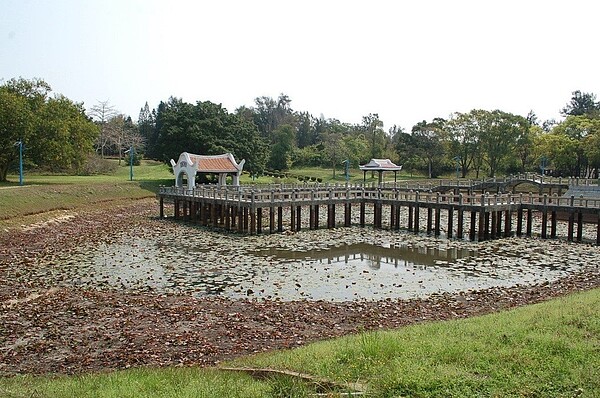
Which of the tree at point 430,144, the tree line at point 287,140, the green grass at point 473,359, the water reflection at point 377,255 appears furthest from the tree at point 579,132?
the green grass at point 473,359

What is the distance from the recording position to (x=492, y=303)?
16703 mm

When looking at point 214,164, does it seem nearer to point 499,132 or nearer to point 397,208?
point 397,208

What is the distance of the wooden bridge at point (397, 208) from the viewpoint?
3228 cm

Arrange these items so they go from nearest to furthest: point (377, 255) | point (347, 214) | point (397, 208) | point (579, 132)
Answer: point (377, 255), point (397, 208), point (347, 214), point (579, 132)

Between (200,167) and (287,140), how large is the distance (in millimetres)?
36761

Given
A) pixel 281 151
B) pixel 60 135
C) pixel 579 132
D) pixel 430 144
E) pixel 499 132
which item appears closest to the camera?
pixel 60 135

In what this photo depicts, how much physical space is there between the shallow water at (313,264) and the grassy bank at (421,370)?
7.22 m

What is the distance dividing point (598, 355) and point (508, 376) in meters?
1.85

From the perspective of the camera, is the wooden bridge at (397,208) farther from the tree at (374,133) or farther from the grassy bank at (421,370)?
the tree at (374,133)

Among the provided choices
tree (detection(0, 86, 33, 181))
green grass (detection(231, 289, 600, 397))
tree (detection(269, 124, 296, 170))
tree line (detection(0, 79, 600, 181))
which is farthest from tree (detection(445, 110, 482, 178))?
green grass (detection(231, 289, 600, 397))

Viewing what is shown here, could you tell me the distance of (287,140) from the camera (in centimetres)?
8069

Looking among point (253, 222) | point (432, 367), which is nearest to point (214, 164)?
point (253, 222)

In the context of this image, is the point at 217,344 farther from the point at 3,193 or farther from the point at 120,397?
the point at 3,193

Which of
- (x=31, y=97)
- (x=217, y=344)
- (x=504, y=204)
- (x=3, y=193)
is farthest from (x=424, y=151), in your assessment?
(x=217, y=344)
